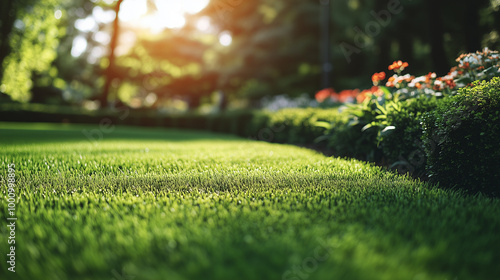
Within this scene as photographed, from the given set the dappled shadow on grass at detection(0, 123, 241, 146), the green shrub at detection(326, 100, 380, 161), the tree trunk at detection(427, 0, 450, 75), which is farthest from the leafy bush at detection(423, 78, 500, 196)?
the tree trunk at detection(427, 0, 450, 75)

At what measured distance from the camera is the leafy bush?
3.72 m

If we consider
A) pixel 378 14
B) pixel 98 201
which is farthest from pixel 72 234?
pixel 378 14

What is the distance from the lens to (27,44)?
78.4ft

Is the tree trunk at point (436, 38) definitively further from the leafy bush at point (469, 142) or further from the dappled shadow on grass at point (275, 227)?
the dappled shadow on grass at point (275, 227)

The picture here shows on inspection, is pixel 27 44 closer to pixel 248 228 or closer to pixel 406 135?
pixel 406 135

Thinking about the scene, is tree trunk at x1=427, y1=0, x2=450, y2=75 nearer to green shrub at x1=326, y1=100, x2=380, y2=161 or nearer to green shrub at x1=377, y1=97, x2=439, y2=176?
green shrub at x1=326, y1=100, x2=380, y2=161

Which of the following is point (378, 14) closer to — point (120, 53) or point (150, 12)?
point (150, 12)

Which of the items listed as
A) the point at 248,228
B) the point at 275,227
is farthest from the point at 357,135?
the point at 248,228

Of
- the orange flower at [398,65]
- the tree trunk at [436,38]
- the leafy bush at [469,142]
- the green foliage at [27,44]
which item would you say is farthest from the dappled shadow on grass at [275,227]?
the green foliage at [27,44]

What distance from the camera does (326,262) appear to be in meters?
→ 2.01

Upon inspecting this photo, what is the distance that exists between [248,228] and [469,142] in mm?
2816

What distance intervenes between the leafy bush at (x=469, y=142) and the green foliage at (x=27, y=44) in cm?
2658

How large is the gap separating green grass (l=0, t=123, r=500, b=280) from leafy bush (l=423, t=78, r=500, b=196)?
28 centimetres

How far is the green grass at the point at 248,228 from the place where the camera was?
1.98 meters
